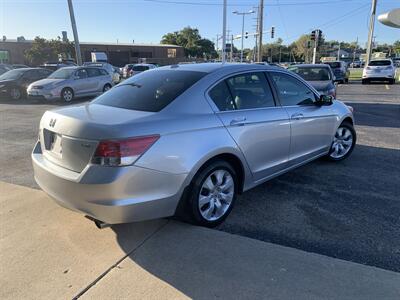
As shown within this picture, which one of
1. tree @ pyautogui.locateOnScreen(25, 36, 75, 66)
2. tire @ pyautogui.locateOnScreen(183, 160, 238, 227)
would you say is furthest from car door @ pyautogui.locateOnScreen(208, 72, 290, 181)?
tree @ pyautogui.locateOnScreen(25, 36, 75, 66)

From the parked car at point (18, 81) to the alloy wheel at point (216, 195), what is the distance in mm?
15860

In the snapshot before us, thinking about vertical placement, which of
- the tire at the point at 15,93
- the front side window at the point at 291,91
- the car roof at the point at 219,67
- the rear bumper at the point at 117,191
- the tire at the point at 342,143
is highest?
the car roof at the point at 219,67

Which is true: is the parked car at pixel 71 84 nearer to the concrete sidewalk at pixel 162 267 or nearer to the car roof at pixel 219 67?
the car roof at pixel 219 67

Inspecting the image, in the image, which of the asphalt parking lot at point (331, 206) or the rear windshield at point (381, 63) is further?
the rear windshield at point (381, 63)

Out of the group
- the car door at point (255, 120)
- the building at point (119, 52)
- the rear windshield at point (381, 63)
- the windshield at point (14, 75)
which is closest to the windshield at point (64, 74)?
the windshield at point (14, 75)

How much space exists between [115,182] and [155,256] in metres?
0.79

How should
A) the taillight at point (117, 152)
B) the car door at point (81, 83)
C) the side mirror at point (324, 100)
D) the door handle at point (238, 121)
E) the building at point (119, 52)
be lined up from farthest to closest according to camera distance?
1. the building at point (119, 52)
2. the car door at point (81, 83)
3. the side mirror at point (324, 100)
4. the door handle at point (238, 121)
5. the taillight at point (117, 152)

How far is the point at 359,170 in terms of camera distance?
17.8ft

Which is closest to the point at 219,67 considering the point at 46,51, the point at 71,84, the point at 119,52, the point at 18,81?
the point at 71,84

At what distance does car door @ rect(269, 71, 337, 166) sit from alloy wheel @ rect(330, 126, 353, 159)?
17.6 inches

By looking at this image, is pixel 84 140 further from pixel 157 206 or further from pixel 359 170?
pixel 359 170

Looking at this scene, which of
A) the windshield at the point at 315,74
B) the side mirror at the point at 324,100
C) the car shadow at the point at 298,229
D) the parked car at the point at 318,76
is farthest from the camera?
the windshield at the point at 315,74

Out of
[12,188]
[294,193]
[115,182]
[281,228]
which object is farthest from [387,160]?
[12,188]

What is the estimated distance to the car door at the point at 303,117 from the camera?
448 centimetres
